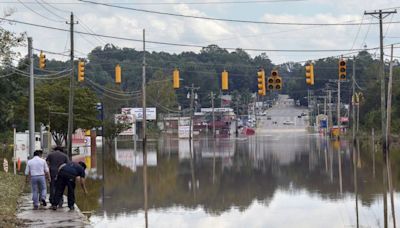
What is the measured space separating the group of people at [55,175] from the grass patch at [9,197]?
891mm

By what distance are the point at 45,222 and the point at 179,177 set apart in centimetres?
1776

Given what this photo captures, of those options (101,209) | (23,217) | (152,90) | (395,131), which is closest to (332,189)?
(101,209)

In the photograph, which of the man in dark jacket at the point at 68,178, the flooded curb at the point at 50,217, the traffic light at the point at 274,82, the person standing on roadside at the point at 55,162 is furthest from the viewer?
the traffic light at the point at 274,82

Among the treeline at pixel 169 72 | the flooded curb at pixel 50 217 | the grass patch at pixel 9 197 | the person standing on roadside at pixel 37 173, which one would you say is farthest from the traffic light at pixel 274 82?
the treeline at pixel 169 72

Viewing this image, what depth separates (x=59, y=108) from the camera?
195ft

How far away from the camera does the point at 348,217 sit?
19156mm

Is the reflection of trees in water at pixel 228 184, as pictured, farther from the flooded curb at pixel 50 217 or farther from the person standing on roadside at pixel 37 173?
the person standing on roadside at pixel 37 173

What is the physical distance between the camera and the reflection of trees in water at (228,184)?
24.1 meters

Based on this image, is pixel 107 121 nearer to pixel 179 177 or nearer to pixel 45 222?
pixel 179 177

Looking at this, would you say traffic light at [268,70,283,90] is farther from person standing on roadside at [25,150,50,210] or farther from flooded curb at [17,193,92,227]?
person standing on roadside at [25,150,50,210]

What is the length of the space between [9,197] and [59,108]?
36.8 m

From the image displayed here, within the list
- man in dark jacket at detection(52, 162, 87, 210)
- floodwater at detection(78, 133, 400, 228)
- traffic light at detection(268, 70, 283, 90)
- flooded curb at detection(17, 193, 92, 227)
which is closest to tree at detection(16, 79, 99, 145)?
floodwater at detection(78, 133, 400, 228)

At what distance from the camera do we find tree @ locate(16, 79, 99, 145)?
194ft

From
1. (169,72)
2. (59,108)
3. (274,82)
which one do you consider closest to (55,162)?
(274,82)
